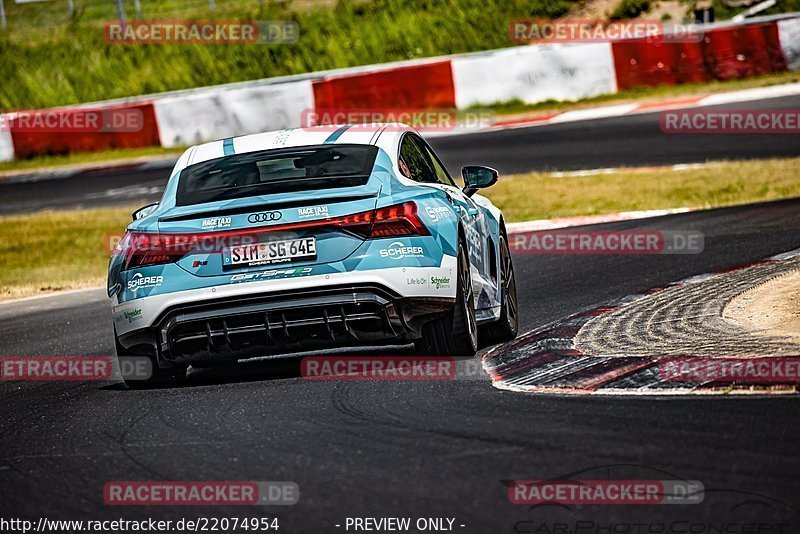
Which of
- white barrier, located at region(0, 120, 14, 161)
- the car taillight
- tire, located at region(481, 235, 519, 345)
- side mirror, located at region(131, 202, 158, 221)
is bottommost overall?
white barrier, located at region(0, 120, 14, 161)

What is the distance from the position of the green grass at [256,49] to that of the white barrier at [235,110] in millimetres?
6713

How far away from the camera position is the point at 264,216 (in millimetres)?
7008

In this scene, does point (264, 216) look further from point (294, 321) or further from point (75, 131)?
point (75, 131)

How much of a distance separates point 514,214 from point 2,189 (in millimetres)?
11677

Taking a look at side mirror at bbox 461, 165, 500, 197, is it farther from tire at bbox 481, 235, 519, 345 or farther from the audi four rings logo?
the audi four rings logo

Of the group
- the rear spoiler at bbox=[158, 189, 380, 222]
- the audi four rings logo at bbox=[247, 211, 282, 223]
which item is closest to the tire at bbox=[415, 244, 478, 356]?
the rear spoiler at bbox=[158, 189, 380, 222]

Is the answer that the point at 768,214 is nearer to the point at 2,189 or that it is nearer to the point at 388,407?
the point at 388,407

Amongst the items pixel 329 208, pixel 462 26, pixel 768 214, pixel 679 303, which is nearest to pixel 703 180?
→ pixel 768 214

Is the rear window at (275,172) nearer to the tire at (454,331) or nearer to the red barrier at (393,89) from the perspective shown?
the tire at (454,331)

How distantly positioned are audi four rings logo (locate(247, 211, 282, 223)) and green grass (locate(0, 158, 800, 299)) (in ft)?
24.5

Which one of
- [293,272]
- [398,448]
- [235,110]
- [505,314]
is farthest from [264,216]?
[235,110]

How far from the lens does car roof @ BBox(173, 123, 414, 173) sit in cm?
785

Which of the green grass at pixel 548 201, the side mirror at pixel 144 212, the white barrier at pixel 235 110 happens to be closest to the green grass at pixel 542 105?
the white barrier at pixel 235 110

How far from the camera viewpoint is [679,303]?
8422 mm
